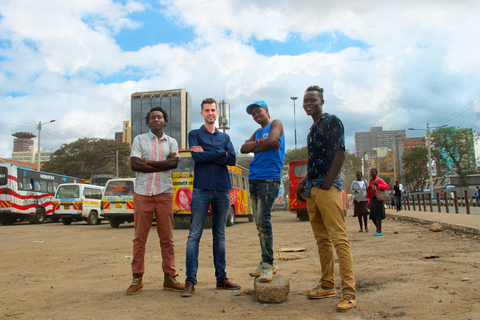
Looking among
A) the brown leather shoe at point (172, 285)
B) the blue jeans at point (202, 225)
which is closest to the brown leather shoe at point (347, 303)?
the blue jeans at point (202, 225)

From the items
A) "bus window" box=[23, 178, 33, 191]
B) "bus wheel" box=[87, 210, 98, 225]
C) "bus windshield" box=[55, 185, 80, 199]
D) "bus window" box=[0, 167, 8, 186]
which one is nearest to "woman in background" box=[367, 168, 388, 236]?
"bus windshield" box=[55, 185, 80, 199]

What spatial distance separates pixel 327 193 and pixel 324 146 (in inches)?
17.0

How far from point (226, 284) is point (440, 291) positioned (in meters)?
2.00

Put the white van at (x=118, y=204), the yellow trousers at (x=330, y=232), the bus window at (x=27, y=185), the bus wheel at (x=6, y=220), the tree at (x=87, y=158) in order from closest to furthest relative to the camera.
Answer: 1. the yellow trousers at (x=330, y=232)
2. the white van at (x=118, y=204)
3. the bus wheel at (x=6, y=220)
4. the bus window at (x=27, y=185)
5. the tree at (x=87, y=158)

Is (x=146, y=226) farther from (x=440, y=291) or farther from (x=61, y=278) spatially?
(x=440, y=291)

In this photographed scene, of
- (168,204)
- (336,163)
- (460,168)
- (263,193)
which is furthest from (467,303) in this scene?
(460,168)

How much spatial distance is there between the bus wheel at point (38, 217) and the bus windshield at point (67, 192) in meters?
2.82

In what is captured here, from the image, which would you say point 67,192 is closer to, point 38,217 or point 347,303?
point 38,217

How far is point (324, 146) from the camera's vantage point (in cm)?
336

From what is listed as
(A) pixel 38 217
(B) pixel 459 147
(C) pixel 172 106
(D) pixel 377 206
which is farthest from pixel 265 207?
(C) pixel 172 106

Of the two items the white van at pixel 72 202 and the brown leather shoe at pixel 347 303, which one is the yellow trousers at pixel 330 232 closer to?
the brown leather shoe at pixel 347 303

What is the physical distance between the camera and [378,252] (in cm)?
615

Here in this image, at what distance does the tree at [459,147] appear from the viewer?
56625 millimetres

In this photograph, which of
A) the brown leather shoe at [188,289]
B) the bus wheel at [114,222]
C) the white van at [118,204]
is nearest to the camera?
the brown leather shoe at [188,289]
